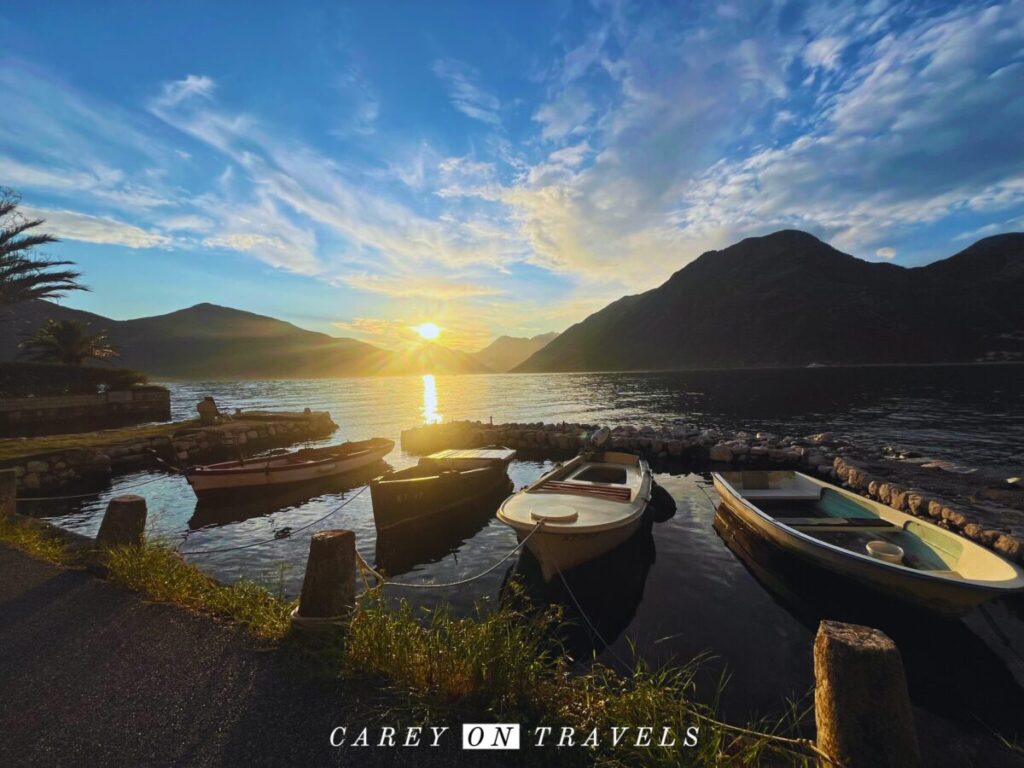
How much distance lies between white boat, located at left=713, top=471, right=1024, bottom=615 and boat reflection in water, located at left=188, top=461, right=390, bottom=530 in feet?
54.3

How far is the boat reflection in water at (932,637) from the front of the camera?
6672 mm

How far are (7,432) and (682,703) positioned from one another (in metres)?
42.3

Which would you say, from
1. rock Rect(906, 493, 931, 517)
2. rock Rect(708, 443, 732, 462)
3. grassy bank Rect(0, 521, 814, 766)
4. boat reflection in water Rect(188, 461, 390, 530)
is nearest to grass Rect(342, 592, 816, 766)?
grassy bank Rect(0, 521, 814, 766)

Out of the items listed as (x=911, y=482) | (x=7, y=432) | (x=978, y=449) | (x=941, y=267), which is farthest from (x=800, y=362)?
(x=7, y=432)

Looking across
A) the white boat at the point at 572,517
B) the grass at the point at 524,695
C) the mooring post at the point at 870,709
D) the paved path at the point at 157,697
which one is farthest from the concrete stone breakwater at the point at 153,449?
the mooring post at the point at 870,709

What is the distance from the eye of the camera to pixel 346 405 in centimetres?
7231

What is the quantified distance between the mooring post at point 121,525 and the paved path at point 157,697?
4.94 ft

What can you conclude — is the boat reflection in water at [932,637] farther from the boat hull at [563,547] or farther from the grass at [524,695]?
the grass at [524,695]

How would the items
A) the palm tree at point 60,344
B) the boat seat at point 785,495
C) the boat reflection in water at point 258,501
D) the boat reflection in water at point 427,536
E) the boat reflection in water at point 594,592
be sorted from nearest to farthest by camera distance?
1. the boat reflection in water at point 594,592
2. the boat reflection in water at point 427,536
3. the boat seat at point 785,495
4. the boat reflection in water at point 258,501
5. the palm tree at point 60,344

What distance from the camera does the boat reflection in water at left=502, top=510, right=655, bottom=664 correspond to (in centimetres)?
855

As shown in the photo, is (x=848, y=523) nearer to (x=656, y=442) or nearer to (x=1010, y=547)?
(x=1010, y=547)

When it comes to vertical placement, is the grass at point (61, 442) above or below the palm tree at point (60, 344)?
below

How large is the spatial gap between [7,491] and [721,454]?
2809 centimetres

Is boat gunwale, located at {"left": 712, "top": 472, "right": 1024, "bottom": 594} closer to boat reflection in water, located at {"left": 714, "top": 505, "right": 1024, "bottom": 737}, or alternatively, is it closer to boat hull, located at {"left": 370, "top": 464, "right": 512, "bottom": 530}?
boat reflection in water, located at {"left": 714, "top": 505, "right": 1024, "bottom": 737}
